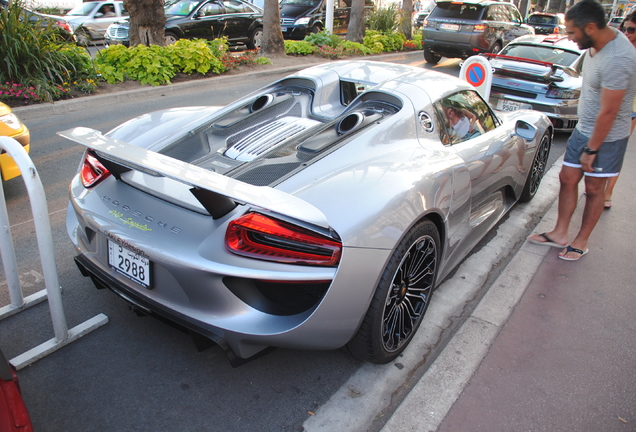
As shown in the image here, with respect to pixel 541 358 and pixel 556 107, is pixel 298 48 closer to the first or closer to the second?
pixel 556 107

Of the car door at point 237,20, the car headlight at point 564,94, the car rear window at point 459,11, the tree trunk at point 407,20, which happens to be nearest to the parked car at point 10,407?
the car headlight at point 564,94

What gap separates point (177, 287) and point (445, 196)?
1514 mm

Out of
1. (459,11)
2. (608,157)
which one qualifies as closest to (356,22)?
(459,11)

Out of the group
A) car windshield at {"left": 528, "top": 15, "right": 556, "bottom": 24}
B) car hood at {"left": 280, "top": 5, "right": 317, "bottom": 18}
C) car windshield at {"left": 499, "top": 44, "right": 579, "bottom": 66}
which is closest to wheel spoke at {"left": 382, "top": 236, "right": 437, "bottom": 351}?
car windshield at {"left": 499, "top": 44, "right": 579, "bottom": 66}

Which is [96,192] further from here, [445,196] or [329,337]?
[445,196]

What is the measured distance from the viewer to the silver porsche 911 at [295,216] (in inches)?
79.7

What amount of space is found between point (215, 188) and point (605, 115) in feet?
9.70

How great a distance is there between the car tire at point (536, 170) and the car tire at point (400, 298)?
229 cm

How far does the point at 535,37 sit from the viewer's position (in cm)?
890

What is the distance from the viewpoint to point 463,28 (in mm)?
13352

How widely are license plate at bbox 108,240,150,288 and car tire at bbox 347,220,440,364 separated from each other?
3.36 ft

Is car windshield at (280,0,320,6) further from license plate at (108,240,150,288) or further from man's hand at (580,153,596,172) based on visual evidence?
license plate at (108,240,150,288)

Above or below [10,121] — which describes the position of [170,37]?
above

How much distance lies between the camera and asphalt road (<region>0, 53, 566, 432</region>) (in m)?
2.23
